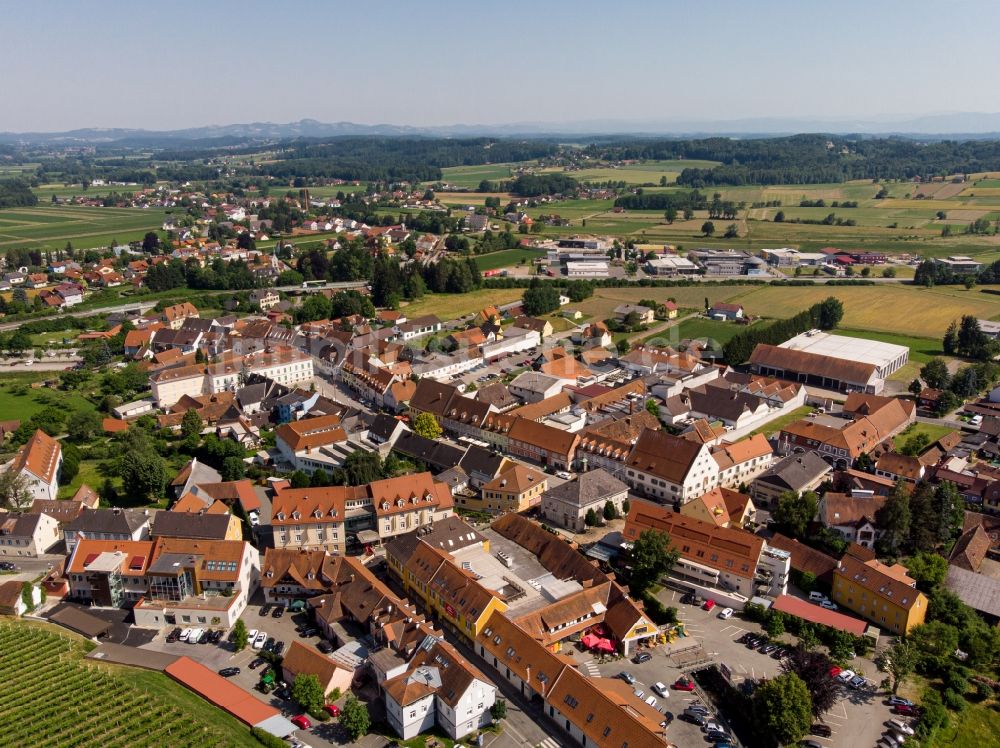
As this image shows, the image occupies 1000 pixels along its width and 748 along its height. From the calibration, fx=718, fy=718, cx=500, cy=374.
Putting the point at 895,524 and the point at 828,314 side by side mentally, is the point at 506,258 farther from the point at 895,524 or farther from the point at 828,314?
the point at 895,524

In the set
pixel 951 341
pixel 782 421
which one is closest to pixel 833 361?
pixel 782 421

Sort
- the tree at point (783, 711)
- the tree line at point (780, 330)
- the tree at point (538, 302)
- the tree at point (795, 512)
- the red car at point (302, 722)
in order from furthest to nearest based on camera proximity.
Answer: the tree at point (538, 302)
the tree line at point (780, 330)
the tree at point (795, 512)
the red car at point (302, 722)
the tree at point (783, 711)

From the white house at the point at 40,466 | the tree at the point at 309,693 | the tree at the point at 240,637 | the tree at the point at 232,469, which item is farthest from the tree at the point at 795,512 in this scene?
the white house at the point at 40,466

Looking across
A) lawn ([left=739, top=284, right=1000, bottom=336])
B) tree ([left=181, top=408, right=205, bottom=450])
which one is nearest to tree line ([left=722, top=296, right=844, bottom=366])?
lawn ([left=739, top=284, right=1000, bottom=336])

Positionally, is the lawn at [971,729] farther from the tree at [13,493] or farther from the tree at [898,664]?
the tree at [13,493]

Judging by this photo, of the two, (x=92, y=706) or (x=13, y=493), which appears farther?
(x=13, y=493)

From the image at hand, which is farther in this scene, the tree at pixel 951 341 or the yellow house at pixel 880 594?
the tree at pixel 951 341
